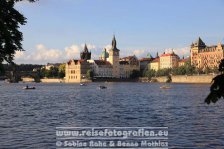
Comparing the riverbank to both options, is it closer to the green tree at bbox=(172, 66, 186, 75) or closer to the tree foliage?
the green tree at bbox=(172, 66, 186, 75)

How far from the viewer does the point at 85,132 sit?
80.5ft

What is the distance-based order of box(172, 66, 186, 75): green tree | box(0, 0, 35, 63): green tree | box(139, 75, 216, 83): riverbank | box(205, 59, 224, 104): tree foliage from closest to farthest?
box(205, 59, 224, 104): tree foliage < box(0, 0, 35, 63): green tree < box(139, 75, 216, 83): riverbank < box(172, 66, 186, 75): green tree

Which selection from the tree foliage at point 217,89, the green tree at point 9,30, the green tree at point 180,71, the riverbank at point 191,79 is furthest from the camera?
the green tree at point 180,71

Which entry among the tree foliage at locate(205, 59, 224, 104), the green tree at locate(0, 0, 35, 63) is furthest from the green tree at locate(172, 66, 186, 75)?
the tree foliage at locate(205, 59, 224, 104)

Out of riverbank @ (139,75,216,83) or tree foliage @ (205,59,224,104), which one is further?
riverbank @ (139,75,216,83)

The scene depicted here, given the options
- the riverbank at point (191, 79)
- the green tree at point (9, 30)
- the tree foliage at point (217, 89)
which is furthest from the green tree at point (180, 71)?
the tree foliage at point (217, 89)

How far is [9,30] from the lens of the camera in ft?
43.6

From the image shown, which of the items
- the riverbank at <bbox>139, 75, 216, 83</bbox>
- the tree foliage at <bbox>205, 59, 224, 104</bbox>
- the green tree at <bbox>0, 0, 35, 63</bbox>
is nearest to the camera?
the tree foliage at <bbox>205, 59, 224, 104</bbox>

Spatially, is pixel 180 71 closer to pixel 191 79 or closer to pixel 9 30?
pixel 191 79

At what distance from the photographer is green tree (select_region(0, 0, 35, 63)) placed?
12969mm

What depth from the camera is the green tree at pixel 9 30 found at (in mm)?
12969

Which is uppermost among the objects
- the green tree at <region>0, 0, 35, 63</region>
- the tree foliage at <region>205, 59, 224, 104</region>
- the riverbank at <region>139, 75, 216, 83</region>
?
the green tree at <region>0, 0, 35, 63</region>

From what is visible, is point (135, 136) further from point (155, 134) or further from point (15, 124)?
point (15, 124)

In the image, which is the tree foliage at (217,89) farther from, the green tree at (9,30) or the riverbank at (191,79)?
the riverbank at (191,79)
